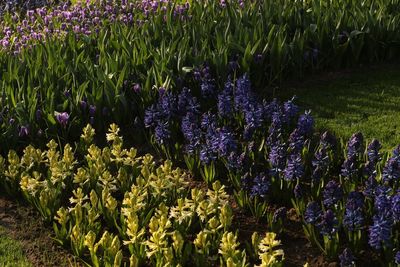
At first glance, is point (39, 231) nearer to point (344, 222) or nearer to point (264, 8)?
point (344, 222)

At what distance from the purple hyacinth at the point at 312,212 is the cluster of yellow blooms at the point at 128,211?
0.87 feet

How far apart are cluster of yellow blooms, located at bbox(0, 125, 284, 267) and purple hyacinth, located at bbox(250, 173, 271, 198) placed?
170 millimetres

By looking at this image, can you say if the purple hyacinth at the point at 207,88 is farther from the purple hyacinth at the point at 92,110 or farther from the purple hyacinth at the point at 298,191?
the purple hyacinth at the point at 298,191

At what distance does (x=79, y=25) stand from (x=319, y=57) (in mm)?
2537

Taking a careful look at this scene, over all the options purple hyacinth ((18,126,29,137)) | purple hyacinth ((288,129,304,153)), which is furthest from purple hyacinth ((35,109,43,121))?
purple hyacinth ((288,129,304,153))

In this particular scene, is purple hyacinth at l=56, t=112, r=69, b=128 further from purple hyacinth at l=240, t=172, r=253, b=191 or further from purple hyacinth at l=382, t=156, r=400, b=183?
purple hyacinth at l=382, t=156, r=400, b=183

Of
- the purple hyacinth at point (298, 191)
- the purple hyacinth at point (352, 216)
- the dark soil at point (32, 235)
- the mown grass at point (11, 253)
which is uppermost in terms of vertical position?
the purple hyacinth at point (352, 216)

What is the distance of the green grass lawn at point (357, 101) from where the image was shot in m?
5.21

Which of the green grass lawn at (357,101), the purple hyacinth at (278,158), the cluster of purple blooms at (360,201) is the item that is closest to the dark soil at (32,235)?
the purple hyacinth at (278,158)

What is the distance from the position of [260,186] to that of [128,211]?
77 cm

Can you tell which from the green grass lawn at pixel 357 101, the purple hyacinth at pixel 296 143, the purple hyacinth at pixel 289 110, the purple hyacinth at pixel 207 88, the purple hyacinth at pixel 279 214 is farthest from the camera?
the purple hyacinth at pixel 207 88

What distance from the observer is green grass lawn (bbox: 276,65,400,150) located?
17.1 feet

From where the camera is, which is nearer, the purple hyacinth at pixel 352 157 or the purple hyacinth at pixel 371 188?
the purple hyacinth at pixel 371 188

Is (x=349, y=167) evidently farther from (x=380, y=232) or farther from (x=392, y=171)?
(x=380, y=232)
